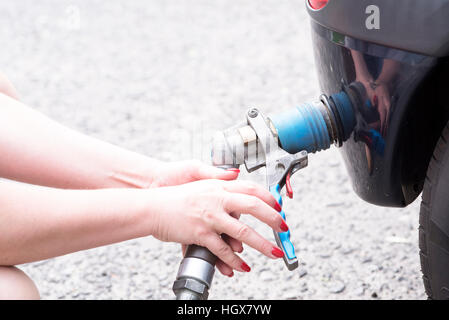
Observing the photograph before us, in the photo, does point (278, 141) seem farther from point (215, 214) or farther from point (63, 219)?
point (63, 219)

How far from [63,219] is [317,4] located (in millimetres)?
652

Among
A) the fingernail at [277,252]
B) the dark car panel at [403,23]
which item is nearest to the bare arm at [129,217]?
the fingernail at [277,252]

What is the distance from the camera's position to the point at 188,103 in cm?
265

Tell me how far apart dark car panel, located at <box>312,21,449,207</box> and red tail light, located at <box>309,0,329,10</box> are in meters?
0.04

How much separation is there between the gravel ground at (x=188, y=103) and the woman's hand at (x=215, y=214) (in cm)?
65

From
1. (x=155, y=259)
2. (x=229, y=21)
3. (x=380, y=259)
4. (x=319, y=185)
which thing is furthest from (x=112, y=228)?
(x=229, y=21)

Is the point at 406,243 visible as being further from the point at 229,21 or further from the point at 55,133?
the point at 229,21

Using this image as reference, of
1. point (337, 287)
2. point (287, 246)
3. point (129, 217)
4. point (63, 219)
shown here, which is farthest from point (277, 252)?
point (337, 287)

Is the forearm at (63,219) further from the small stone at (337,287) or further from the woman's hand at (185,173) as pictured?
the small stone at (337,287)

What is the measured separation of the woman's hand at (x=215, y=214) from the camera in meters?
1.05

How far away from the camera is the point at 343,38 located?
1155mm

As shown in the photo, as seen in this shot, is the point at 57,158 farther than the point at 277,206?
Yes

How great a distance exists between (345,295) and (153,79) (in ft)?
5.23

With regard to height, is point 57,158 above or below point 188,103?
above
